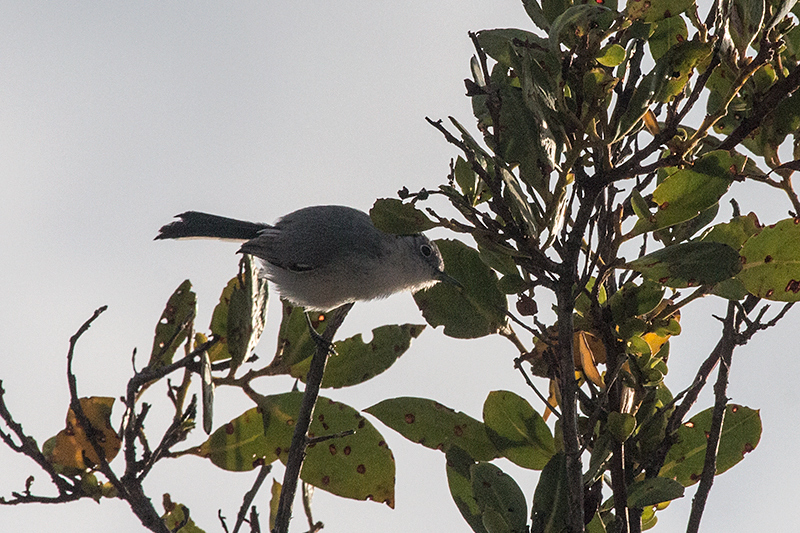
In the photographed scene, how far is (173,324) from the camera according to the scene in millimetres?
2568

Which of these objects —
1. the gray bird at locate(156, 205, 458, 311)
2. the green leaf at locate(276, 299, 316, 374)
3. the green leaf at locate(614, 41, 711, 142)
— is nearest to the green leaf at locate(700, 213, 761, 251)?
the green leaf at locate(614, 41, 711, 142)

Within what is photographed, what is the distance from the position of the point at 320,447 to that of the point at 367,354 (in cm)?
31

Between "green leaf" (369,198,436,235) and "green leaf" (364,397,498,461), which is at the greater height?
"green leaf" (369,198,436,235)

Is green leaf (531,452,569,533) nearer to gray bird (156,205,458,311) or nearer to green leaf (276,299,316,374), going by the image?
green leaf (276,299,316,374)

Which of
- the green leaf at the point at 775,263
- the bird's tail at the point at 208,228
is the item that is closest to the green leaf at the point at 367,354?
the green leaf at the point at 775,263

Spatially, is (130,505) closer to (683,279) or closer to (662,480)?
(662,480)

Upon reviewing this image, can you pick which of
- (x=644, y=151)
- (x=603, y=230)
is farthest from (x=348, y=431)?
(x=644, y=151)

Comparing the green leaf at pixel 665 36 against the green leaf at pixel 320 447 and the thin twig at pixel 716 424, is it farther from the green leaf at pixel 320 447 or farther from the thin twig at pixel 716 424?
the green leaf at pixel 320 447

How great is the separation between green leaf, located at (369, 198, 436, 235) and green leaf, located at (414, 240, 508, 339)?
30 cm

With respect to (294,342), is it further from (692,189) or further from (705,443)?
(692,189)

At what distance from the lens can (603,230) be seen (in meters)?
1.67

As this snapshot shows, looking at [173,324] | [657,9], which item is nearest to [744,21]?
[657,9]

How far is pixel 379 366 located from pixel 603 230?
992 mm

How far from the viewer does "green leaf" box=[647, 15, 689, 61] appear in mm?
1603
